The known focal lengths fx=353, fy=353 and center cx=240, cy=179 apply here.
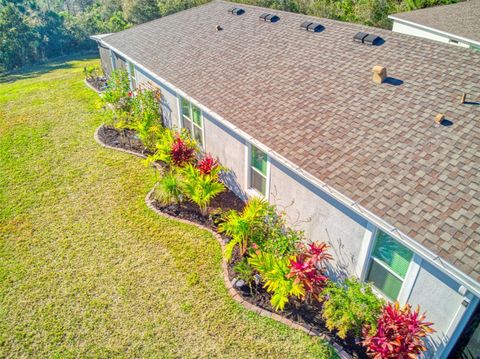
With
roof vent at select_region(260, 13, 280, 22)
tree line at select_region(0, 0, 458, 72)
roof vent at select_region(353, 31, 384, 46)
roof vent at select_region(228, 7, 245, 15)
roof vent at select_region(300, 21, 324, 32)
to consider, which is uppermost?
roof vent at select_region(353, 31, 384, 46)

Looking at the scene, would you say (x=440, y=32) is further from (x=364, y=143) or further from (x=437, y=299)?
(x=437, y=299)

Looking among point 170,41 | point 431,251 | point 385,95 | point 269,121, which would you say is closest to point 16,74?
point 170,41

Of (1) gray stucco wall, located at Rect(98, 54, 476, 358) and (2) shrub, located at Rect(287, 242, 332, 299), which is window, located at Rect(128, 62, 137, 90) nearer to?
(1) gray stucco wall, located at Rect(98, 54, 476, 358)

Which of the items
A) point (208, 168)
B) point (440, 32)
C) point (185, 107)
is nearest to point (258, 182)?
point (208, 168)

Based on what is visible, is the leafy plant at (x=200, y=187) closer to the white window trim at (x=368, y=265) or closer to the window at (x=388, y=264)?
the white window trim at (x=368, y=265)

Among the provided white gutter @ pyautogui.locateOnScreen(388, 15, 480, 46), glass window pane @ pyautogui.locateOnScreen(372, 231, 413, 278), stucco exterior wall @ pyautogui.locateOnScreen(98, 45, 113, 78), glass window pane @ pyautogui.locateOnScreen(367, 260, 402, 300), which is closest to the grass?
glass window pane @ pyautogui.locateOnScreen(367, 260, 402, 300)

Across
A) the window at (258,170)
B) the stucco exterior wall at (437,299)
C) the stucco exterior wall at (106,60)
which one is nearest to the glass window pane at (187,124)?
the window at (258,170)
